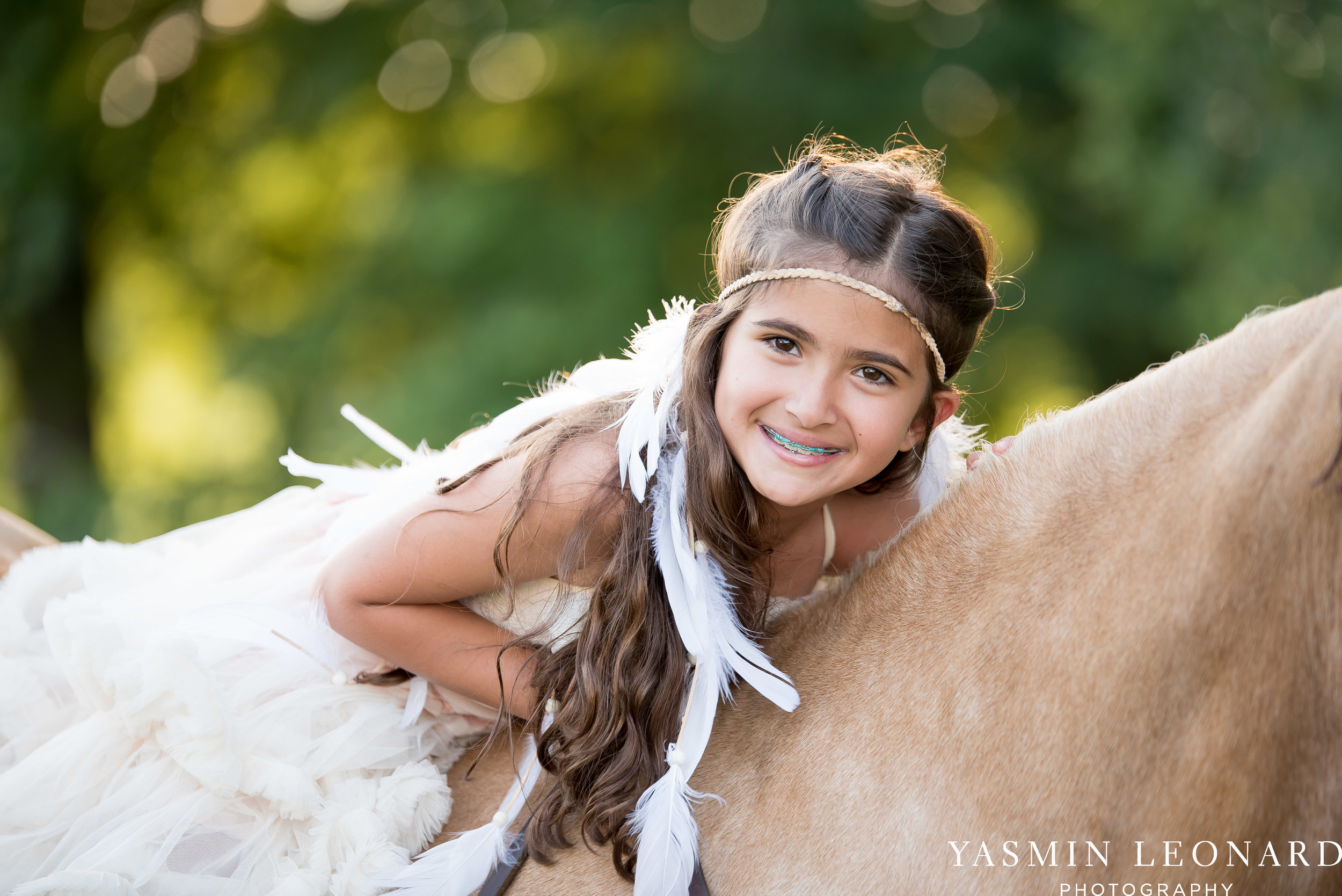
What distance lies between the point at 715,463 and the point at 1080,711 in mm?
745

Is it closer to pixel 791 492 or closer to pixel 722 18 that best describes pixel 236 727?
pixel 791 492

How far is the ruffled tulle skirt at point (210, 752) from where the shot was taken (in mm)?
1684

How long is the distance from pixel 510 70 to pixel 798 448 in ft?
22.0

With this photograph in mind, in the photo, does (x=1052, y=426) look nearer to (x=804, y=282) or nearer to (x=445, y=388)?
(x=804, y=282)

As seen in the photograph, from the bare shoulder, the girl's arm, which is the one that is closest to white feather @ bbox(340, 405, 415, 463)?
the girl's arm

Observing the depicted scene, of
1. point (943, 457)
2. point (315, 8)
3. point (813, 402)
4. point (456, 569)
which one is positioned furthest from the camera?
point (315, 8)

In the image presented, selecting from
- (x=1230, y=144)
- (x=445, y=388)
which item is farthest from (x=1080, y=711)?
(x=1230, y=144)

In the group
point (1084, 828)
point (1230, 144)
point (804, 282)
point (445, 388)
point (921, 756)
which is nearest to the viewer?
point (1084, 828)

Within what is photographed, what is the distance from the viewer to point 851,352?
5.51 feet

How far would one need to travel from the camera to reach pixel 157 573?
91.7 inches

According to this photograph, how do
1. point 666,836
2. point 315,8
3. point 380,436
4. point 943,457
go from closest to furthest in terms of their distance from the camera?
1. point 666,836
2. point 943,457
3. point 380,436
4. point 315,8

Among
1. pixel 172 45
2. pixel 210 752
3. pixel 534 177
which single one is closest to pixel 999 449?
pixel 210 752

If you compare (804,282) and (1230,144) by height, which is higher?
(1230,144)

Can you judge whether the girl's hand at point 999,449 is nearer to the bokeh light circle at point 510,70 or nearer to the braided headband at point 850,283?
the braided headband at point 850,283
